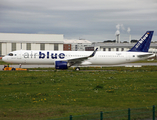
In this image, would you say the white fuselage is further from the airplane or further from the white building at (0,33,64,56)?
the white building at (0,33,64,56)

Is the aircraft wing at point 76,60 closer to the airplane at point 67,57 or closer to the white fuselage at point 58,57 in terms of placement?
the airplane at point 67,57

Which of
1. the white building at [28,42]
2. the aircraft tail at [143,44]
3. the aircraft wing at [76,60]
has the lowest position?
the aircraft wing at [76,60]

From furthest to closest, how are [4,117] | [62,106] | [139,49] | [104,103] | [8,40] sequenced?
[8,40] → [139,49] → [104,103] → [62,106] → [4,117]

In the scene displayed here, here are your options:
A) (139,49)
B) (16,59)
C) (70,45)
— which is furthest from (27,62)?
(70,45)

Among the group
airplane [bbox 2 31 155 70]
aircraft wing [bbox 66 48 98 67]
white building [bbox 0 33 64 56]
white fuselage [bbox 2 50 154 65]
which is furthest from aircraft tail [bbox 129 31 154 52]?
white building [bbox 0 33 64 56]

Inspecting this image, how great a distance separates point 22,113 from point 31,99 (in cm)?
378

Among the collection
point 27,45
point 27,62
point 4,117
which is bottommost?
point 4,117

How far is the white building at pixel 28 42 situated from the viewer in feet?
314

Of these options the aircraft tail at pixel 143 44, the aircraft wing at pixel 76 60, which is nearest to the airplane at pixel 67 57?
the aircraft wing at pixel 76 60

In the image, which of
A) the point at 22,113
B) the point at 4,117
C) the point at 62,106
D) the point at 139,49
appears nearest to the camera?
the point at 4,117

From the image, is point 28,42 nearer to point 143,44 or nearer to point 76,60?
point 76,60

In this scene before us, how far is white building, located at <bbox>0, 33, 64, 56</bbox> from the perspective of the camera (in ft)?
314

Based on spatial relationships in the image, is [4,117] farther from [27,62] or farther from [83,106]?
[27,62]

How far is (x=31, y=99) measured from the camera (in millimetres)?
16641
